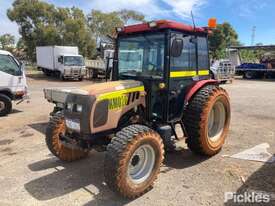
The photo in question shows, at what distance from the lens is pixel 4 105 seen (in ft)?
29.8

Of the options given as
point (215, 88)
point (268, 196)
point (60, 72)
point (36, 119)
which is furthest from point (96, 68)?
point (268, 196)

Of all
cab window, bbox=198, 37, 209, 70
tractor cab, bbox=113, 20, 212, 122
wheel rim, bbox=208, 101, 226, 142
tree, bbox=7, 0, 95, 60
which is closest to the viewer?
tractor cab, bbox=113, 20, 212, 122

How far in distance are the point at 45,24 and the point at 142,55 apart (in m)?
27.1

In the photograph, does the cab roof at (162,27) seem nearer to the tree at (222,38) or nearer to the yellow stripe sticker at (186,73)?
the yellow stripe sticker at (186,73)

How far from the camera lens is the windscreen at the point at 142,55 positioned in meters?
4.55

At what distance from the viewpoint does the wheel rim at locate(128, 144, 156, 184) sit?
13.0ft

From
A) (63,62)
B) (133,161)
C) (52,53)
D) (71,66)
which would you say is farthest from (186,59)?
(52,53)

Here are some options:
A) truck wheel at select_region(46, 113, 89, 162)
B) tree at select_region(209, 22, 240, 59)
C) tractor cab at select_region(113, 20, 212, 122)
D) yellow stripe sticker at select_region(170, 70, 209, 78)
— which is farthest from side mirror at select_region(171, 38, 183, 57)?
tree at select_region(209, 22, 240, 59)

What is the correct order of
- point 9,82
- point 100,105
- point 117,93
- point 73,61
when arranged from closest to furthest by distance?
point 100,105, point 117,93, point 9,82, point 73,61

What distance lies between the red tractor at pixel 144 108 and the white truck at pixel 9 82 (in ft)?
16.7

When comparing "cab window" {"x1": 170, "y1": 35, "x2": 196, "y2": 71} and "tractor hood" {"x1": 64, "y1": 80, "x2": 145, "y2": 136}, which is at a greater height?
"cab window" {"x1": 170, "y1": 35, "x2": 196, "y2": 71}

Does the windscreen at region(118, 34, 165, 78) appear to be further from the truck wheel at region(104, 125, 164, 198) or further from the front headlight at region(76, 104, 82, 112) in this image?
the front headlight at region(76, 104, 82, 112)

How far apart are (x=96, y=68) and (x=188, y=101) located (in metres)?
18.8

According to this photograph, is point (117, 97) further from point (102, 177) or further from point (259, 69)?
point (259, 69)
